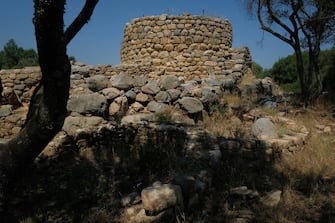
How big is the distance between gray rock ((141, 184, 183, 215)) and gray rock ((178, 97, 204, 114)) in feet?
11.9

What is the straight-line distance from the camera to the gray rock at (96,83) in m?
7.63

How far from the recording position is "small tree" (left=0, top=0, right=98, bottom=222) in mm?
2592

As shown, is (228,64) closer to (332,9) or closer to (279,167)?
(332,9)

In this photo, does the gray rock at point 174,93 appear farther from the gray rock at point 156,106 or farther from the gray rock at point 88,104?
the gray rock at point 88,104

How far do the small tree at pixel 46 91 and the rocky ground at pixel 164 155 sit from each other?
393mm

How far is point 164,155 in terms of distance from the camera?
5.17 meters

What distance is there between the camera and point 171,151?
5266 mm

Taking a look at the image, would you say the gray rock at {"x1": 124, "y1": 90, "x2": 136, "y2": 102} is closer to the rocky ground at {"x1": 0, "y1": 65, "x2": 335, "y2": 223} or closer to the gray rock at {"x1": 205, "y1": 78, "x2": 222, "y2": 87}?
the rocky ground at {"x1": 0, "y1": 65, "x2": 335, "y2": 223}

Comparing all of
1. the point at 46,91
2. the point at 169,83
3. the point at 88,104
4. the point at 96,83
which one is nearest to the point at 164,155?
the point at 88,104

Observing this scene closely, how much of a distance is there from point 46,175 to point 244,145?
341 cm

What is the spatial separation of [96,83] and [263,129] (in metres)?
4.08

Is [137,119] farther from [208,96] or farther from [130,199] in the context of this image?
[130,199]

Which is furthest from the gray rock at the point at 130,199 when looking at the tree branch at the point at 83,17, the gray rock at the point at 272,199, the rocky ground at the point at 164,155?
the tree branch at the point at 83,17

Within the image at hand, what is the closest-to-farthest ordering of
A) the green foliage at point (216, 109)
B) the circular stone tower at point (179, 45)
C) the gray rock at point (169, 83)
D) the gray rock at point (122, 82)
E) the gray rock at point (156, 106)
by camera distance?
1. the gray rock at point (156, 106)
2. the green foliage at point (216, 109)
3. the gray rock at point (122, 82)
4. the gray rock at point (169, 83)
5. the circular stone tower at point (179, 45)
